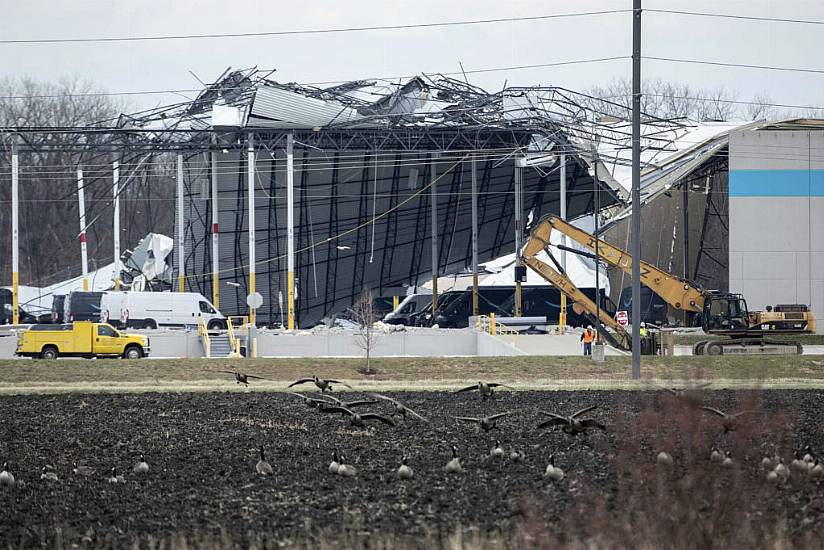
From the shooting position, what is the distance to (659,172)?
5450 cm

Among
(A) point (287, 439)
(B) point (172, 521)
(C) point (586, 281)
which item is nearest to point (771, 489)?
(B) point (172, 521)

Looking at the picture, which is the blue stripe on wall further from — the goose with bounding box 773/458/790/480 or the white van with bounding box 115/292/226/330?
the goose with bounding box 773/458/790/480

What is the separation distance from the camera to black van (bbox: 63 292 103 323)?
2178 inches

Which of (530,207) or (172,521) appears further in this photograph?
(530,207)

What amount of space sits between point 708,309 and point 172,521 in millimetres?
29209

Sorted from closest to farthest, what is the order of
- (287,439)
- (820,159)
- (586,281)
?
(287,439)
(820,159)
(586,281)

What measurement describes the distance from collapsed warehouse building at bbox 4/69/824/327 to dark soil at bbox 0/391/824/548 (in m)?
32.4

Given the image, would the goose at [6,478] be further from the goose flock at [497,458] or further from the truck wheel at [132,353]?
the truck wheel at [132,353]

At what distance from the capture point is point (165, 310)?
55.6 meters

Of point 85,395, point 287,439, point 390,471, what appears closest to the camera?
point 390,471

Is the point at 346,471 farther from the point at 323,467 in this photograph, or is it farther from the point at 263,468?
the point at 263,468

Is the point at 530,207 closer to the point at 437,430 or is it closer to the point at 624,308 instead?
the point at 624,308

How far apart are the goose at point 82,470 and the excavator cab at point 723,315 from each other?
27.0m

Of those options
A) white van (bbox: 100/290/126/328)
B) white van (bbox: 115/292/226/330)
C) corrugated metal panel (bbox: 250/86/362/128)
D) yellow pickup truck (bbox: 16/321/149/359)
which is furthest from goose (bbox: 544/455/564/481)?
white van (bbox: 100/290/126/328)
